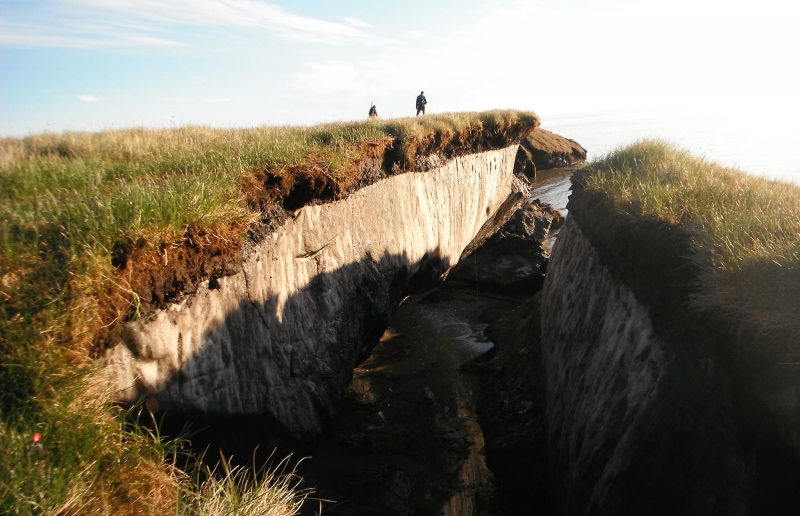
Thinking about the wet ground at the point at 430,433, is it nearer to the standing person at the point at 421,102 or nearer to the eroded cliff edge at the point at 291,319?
the eroded cliff edge at the point at 291,319

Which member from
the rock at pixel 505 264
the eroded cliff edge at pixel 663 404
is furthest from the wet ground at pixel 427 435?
the rock at pixel 505 264

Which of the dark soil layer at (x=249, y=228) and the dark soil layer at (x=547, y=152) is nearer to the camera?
the dark soil layer at (x=249, y=228)

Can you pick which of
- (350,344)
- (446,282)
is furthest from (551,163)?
(350,344)

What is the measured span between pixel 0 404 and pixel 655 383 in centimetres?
436

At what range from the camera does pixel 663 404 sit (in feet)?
14.3

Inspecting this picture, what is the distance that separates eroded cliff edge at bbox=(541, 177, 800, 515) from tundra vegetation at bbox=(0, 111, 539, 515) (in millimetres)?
2504

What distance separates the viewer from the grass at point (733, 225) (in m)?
4.16

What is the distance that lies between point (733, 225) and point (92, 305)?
511cm

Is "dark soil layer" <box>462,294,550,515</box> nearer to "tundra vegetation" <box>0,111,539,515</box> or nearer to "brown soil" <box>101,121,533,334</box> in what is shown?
"tundra vegetation" <box>0,111,539,515</box>

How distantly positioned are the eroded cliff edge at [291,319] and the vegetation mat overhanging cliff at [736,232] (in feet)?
11.7

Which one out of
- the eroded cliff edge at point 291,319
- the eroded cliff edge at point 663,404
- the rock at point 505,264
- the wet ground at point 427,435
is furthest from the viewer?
the rock at point 505,264

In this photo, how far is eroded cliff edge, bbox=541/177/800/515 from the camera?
392 centimetres

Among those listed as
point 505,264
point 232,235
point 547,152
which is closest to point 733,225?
point 232,235

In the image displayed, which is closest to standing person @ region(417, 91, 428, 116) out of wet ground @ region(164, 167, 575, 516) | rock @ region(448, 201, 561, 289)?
rock @ region(448, 201, 561, 289)
